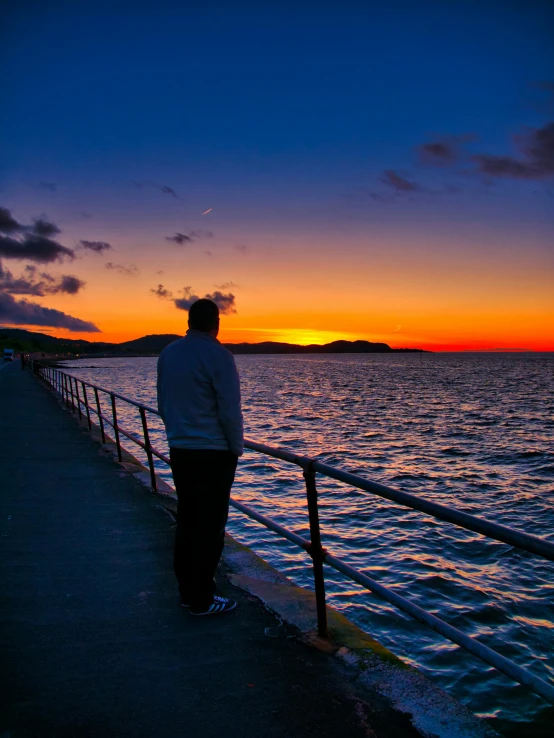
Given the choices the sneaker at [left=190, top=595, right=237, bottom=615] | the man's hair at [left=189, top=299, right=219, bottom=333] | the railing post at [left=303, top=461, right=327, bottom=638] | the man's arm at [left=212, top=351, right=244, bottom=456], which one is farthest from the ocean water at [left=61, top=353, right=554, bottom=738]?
the man's hair at [left=189, top=299, right=219, bottom=333]

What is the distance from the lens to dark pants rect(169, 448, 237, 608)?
11.8 feet

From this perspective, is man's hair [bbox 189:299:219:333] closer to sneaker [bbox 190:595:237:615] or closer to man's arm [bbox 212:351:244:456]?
man's arm [bbox 212:351:244:456]

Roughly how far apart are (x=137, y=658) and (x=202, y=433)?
1340 millimetres

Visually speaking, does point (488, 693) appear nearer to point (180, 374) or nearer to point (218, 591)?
point (218, 591)

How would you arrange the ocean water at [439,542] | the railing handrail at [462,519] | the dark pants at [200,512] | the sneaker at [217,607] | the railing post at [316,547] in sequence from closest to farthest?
1. the railing handrail at [462,519]
2. the railing post at [316,547]
3. the dark pants at [200,512]
4. the sneaker at [217,607]
5. the ocean water at [439,542]

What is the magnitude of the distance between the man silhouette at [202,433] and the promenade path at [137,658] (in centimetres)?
41

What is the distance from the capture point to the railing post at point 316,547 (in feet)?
11.0

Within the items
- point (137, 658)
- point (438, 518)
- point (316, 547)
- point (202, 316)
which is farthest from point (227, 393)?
point (137, 658)

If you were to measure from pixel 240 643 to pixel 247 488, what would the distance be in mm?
10091

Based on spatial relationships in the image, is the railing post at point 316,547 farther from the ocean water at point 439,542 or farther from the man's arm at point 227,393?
the ocean water at point 439,542

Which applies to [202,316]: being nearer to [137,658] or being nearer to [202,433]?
[202,433]

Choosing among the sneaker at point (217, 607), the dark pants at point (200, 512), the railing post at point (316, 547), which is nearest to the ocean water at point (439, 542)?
the railing post at point (316, 547)

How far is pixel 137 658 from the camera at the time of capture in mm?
3223

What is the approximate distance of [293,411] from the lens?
37000mm
